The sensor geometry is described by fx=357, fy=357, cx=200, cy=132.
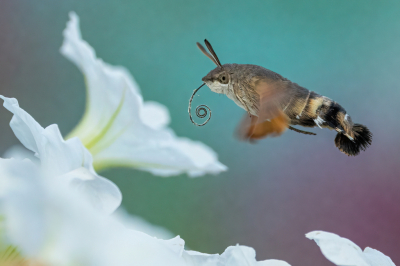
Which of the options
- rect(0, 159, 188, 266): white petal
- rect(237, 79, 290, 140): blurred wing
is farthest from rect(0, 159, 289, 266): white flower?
rect(237, 79, 290, 140): blurred wing

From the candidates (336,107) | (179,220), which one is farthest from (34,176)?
(179,220)

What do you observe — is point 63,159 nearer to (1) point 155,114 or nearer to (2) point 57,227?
(2) point 57,227

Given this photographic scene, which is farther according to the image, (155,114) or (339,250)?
(155,114)

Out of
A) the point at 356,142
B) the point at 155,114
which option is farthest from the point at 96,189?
the point at 155,114

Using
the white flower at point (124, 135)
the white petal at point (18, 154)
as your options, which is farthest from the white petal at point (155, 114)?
the white petal at point (18, 154)

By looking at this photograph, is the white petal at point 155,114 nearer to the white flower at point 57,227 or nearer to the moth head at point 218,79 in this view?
the moth head at point 218,79
